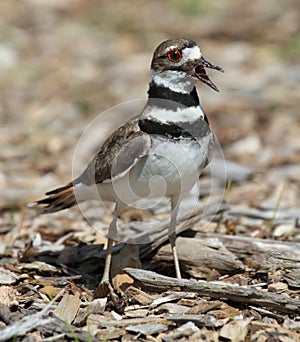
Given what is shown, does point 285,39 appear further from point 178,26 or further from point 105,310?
point 105,310

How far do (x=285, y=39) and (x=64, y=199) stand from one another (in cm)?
683

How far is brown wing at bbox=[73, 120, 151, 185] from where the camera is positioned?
444cm

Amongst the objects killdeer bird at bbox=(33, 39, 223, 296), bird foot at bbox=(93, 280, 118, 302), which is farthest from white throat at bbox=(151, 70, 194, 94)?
bird foot at bbox=(93, 280, 118, 302)

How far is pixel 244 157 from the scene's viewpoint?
7711mm

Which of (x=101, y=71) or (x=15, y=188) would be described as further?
(x=101, y=71)

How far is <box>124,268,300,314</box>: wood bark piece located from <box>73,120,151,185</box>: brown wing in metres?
0.69

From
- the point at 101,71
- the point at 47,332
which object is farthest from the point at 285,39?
the point at 47,332

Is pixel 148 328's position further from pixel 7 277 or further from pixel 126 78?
pixel 126 78

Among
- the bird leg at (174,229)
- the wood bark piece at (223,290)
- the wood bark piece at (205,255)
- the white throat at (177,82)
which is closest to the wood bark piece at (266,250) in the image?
the wood bark piece at (205,255)

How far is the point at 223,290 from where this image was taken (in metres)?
4.22

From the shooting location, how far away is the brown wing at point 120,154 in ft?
14.6

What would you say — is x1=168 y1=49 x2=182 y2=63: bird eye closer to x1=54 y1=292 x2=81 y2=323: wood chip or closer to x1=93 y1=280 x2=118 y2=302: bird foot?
x1=93 y1=280 x2=118 y2=302: bird foot

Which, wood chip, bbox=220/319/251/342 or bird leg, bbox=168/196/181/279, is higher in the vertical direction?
bird leg, bbox=168/196/181/279

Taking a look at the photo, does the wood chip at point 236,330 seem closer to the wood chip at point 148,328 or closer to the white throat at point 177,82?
the wood chip at point 148,328
